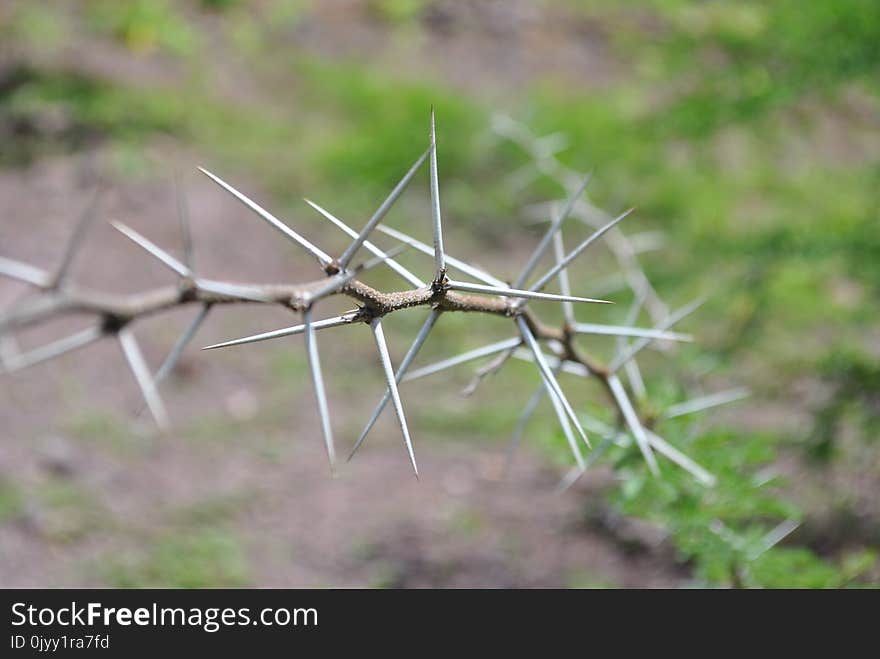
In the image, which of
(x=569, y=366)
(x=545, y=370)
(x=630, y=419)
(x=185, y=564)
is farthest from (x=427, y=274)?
(x=545, y=370)

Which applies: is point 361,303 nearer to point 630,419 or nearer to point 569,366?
point 630,419

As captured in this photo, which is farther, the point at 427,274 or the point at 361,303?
the point at 427,274

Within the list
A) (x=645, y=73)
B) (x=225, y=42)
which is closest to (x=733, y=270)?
(x=645, y=73)

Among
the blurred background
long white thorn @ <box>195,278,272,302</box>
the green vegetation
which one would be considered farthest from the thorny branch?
the green vegetation

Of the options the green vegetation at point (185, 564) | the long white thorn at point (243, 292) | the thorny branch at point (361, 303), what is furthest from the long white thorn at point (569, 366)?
the green vegetation at point (185, 564)

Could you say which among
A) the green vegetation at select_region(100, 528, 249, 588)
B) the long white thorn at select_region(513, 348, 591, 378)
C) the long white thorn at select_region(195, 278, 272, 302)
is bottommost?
the long white thorn at select_region(195, 278, 272, 302)

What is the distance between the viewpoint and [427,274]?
12.8ft

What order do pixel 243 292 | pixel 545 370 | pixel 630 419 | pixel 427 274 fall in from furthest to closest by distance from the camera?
pixel 427 274 < pixel 630 419 < pixel 545 370 < pixel 243 292

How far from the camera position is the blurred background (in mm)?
2361

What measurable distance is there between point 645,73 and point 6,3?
12.6 ft

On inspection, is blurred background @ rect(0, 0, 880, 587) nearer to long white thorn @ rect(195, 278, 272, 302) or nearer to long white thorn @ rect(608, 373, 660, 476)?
long white thorn @ rect(608, 373, 660, 476)

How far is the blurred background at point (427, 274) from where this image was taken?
7.75ft

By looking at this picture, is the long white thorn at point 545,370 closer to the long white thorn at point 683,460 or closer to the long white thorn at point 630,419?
the long white thorn at point 630,419

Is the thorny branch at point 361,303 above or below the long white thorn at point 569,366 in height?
below
